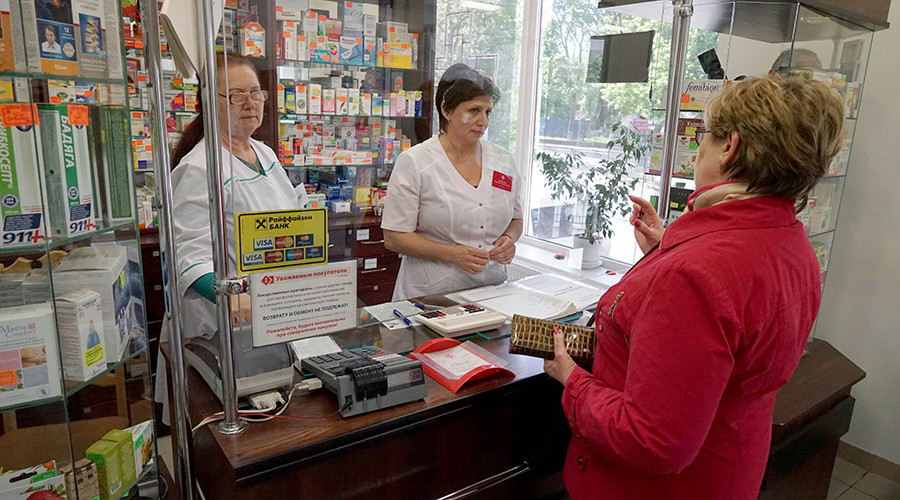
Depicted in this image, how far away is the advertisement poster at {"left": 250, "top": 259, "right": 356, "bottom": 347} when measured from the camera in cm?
121

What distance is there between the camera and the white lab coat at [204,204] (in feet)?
3.87

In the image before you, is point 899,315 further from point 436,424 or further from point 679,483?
point 436,424

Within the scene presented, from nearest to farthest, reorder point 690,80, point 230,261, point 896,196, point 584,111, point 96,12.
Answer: point 230,261 < point 96,12 < point 690,80 < point 896,196 < point 584,111

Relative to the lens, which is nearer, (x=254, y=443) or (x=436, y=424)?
(x=254, y=443)

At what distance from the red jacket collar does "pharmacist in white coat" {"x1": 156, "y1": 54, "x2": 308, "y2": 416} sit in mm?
826

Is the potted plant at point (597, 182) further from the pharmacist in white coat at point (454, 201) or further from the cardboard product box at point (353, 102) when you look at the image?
the cardboard product box at point (353, 102)

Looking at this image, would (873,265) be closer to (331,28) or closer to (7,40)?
(331,28)

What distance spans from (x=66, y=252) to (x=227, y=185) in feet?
1.70

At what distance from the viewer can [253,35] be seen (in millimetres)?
1210

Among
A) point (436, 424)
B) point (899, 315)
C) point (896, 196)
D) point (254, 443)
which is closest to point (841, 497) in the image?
point (899, 315)

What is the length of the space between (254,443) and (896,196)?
3.09 metres

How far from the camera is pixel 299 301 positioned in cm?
124

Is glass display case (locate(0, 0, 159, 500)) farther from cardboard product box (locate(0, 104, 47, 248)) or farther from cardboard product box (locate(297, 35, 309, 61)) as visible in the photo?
cardboard product box (locate(297, 35, 309, 61))

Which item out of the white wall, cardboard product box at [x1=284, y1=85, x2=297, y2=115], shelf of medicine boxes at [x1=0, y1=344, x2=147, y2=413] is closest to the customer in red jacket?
cardboard product box at [x1=284, y1=85, x2=297, y2=115]
